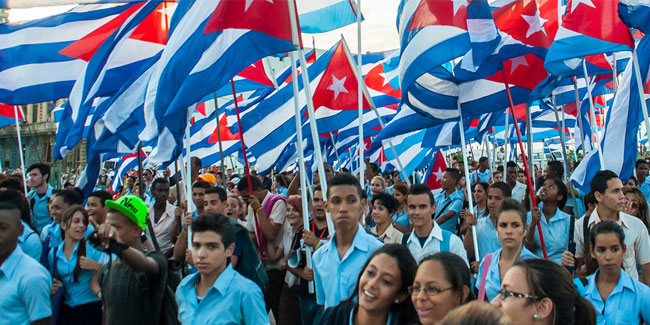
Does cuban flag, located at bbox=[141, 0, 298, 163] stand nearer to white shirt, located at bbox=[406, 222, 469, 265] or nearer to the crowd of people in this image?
the crowd of people

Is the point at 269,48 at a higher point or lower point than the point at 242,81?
lower

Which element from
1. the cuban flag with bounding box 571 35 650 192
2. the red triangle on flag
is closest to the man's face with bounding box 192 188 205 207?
the red triangle on flag

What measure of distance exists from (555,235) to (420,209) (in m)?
1.51

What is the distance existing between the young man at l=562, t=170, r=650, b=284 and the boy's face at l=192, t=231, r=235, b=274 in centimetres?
260

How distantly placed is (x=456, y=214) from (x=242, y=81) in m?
4.14

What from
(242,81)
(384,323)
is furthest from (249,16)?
(242,81)

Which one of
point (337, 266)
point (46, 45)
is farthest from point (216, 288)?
point (46, 45)

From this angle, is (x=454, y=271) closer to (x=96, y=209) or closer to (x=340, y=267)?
(x=340, y=267)

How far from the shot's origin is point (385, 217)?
567cm

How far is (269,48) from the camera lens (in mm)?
5305

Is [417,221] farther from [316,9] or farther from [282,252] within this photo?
[316,9]

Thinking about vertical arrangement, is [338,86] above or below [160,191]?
above

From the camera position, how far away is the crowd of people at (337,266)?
2863 millimetres

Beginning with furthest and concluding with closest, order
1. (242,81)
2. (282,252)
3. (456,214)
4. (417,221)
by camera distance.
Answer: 1. (242,81)
2. (456,214)
3. (282,252)
4. (417,221)
